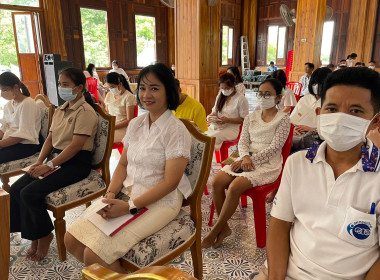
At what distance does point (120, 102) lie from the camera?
337 centimetres

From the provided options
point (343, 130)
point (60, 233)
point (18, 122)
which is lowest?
point (60, 233)

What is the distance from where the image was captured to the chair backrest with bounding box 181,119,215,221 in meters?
1.57

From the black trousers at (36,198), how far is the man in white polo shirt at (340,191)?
4.85ft

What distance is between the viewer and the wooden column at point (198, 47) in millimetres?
4930

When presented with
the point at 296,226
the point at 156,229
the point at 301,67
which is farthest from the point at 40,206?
the point at 301,67

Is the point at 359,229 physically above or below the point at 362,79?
below

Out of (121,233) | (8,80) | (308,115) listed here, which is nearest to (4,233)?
(121,233)

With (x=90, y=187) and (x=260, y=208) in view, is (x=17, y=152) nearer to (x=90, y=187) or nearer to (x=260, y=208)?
(x=90, y=187)

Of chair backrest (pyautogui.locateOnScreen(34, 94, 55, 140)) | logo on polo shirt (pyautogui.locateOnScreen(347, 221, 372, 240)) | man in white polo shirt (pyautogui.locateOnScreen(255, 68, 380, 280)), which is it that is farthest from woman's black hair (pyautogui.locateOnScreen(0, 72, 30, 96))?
logo on polo shirt (pyautogui.locateOnScreen(347, 221, 372, 240))

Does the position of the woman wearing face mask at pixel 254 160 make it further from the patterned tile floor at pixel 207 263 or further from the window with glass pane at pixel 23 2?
the window with glass pane at pixel 23 2

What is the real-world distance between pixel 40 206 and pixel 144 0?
10.5m

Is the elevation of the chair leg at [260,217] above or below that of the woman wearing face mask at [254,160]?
below

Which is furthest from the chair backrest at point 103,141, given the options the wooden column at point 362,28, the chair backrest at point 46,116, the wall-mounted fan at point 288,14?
the wooden column at point 362,28

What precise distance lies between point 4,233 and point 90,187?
112 centimetres
